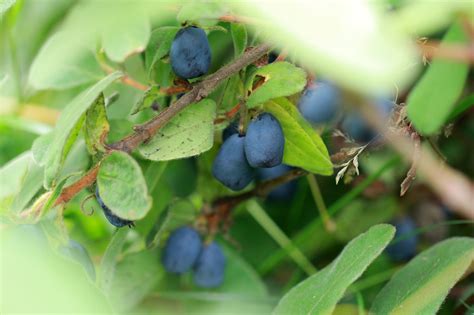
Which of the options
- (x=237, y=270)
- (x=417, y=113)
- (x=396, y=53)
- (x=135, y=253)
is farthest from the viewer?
(x=237, y=270)

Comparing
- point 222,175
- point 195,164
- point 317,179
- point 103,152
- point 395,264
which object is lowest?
point 395,264

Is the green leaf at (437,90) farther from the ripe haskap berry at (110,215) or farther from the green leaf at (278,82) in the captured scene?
the ripe haskap berry at (110,215)

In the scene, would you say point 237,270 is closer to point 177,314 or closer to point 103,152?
point 177,314

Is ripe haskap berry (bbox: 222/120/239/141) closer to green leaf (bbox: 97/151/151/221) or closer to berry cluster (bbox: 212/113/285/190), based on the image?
berry cluster (bbox: 212/113/285/190)

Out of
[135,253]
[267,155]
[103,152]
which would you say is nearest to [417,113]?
[267,155]

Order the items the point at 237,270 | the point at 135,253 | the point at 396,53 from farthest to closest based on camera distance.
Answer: the point at 237,270
the point at 135,253
the point at 396,53

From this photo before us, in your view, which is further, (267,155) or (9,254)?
(267,155)
